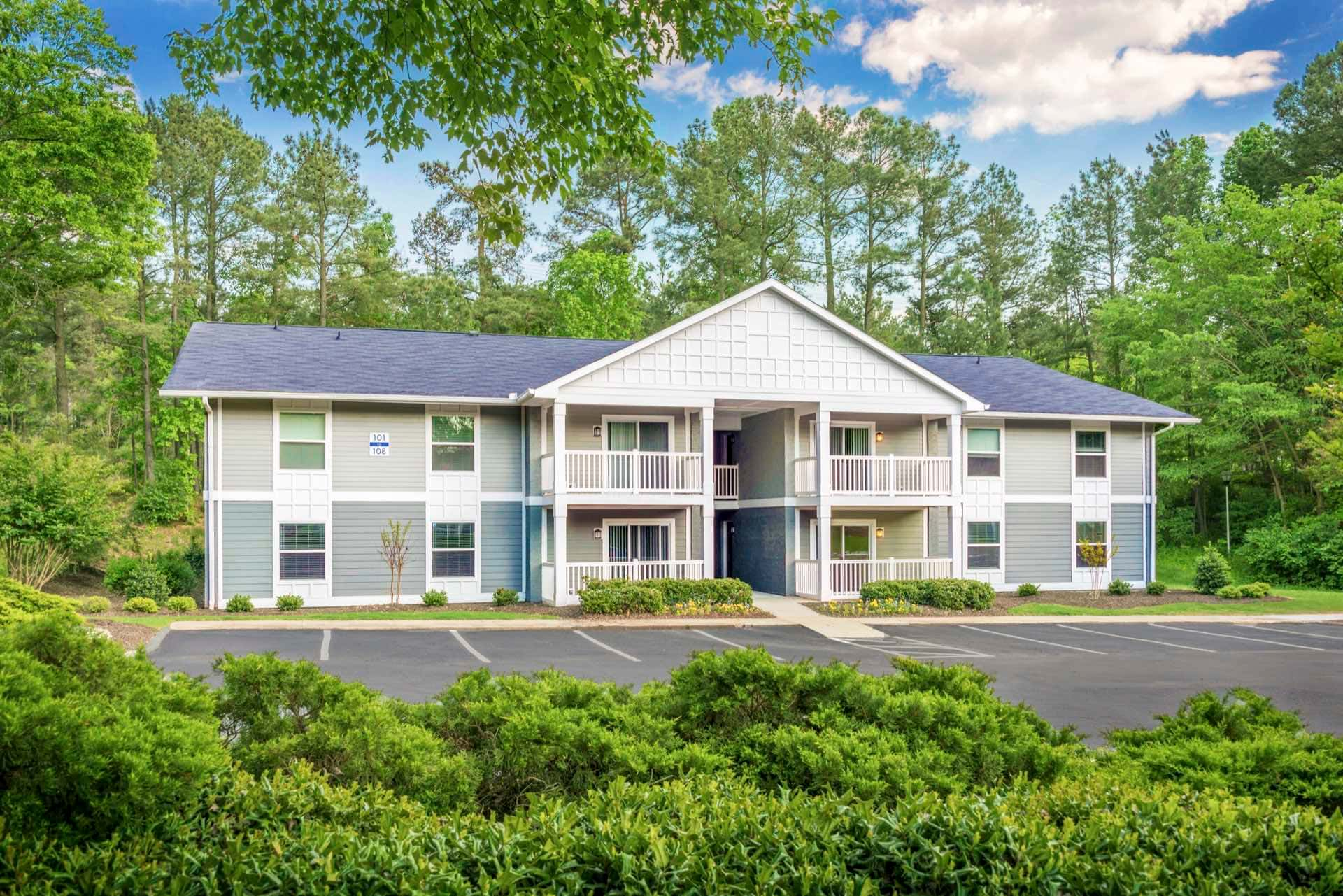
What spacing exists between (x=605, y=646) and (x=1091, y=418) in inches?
672

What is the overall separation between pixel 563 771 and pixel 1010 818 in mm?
2376

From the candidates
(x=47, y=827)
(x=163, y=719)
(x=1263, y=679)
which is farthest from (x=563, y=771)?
(x=1263, y=679)

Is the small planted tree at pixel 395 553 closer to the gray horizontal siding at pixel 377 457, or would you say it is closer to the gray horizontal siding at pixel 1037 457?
the gray horizontal siding at pixel 377 457

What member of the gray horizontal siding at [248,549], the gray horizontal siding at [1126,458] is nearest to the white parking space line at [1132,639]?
the gray horizontal siding at [1126,458]

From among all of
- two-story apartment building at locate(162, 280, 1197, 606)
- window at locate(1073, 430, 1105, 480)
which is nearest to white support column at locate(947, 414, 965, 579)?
two-story apartment building at locate(162, 280, 1197, 606)

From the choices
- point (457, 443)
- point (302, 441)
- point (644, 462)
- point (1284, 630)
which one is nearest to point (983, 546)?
point (1284, 630)

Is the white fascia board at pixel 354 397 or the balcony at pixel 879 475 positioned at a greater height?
the white fascia board at pixel 354 397

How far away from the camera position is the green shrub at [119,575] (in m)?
23.7

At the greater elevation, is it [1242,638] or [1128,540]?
[1128,540]

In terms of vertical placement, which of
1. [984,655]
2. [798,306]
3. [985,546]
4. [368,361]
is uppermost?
[798,306]

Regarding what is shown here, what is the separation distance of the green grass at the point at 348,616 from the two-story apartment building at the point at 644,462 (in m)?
1.63

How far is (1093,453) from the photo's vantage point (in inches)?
1109

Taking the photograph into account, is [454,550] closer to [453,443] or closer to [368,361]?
[453,443]

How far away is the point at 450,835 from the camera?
11.8ft
